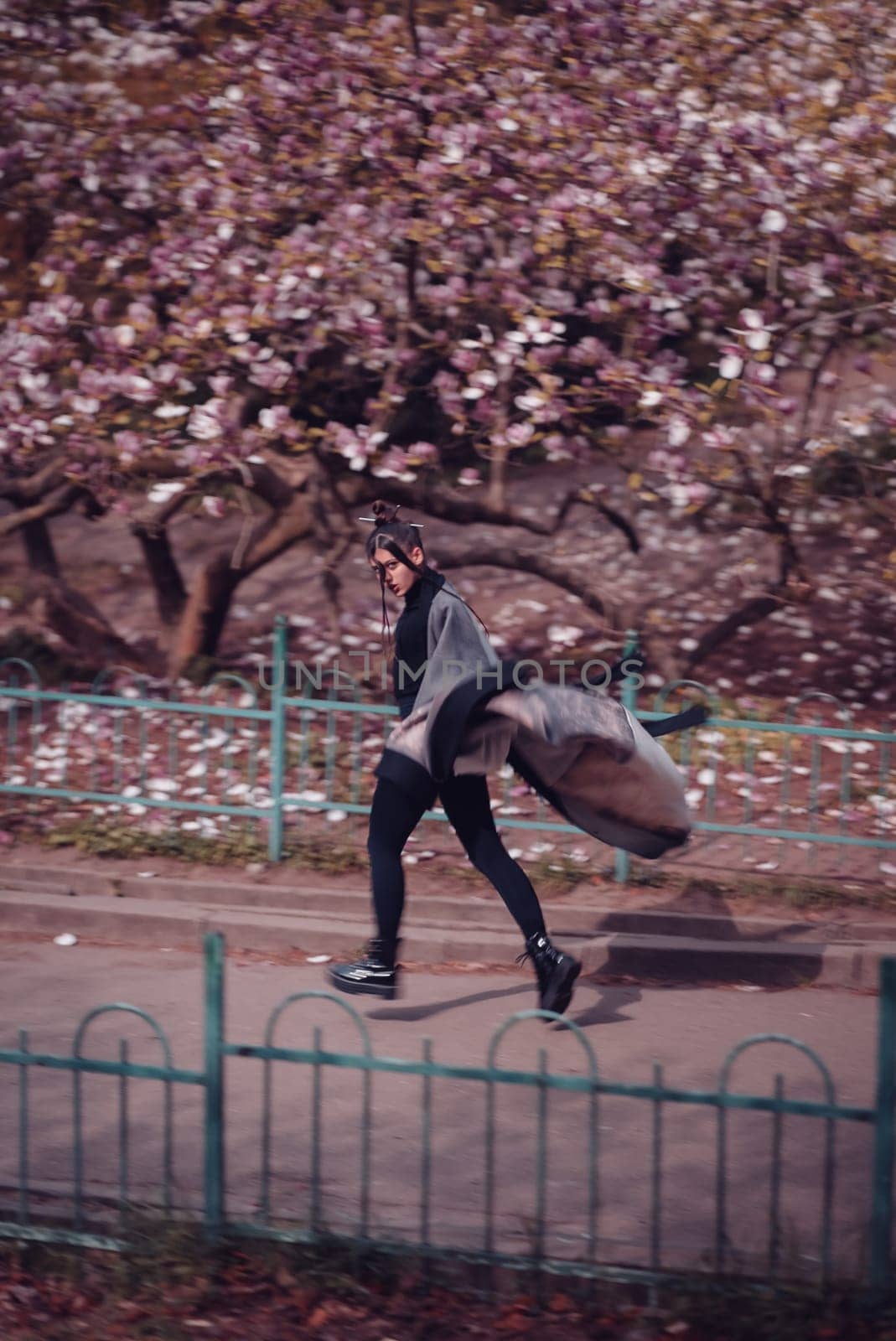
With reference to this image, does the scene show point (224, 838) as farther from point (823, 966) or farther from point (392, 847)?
point (823, 966)

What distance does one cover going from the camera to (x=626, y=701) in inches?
266

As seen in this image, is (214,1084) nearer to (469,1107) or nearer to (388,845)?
(469,1107)

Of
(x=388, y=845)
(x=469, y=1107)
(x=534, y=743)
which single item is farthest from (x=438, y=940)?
(x=469, y=1107)

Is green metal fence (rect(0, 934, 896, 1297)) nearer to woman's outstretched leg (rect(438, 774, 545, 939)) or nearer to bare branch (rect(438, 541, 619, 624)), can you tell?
woman's outstretched leg (rect(438, 774, 545, 939))

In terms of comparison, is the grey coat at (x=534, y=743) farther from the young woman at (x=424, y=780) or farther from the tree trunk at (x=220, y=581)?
the tree trunk at (x=220, y=581)

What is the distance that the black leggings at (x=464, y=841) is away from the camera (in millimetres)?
5500

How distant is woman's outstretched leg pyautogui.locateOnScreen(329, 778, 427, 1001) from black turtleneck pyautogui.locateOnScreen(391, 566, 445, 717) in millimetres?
312

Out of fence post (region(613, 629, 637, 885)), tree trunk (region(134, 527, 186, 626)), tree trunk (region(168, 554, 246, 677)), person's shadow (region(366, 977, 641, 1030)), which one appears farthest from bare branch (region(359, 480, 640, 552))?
person's shadow (region(366, 977, 641, 1030))

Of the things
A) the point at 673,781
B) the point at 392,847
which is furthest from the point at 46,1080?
the point at 673,781

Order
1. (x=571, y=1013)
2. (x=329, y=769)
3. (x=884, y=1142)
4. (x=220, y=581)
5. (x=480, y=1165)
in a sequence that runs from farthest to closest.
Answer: (x=220, y=581), (x=329, y=769), (x=571, y=1013), (x=480, y=1165), (x=884, y=1142)

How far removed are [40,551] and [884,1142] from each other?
757 cm

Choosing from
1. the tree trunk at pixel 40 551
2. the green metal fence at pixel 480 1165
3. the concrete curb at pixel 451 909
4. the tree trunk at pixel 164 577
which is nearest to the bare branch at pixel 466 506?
the tree trunk at pixel 164 577

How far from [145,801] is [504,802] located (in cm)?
167

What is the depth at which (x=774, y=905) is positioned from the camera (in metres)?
6.82
